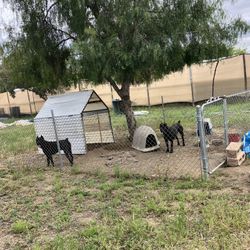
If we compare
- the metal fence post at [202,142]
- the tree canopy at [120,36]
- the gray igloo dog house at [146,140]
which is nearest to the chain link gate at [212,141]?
the metal fence post at [202,142]

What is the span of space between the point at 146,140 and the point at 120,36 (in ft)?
8.23

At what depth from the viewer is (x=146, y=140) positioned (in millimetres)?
8969

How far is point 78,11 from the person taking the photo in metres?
8.51

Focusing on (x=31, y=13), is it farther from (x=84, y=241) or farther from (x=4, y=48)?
(x=84, y=241)

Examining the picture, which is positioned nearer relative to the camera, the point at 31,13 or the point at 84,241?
the point at 84,241

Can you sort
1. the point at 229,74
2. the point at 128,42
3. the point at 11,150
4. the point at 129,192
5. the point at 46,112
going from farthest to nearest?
1. the point at 229,74
2. the point at 11,150
3. the point at 46,112
4. the point at 128,42
5. the point at 129,192

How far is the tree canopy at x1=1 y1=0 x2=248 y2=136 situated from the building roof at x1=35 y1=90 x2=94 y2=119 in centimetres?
57

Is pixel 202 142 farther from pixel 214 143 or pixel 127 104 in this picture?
pixel 127 104

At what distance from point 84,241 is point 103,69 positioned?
14.8 ft

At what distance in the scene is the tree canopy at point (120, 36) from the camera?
7.77m

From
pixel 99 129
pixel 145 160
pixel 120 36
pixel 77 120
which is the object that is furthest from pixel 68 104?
pixel 145 160

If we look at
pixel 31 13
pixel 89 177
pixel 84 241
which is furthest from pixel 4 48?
pixel 84 241

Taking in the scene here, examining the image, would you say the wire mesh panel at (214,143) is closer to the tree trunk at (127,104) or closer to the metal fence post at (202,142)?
the metal fence post at (202,142)

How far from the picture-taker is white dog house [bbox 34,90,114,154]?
9312mm
